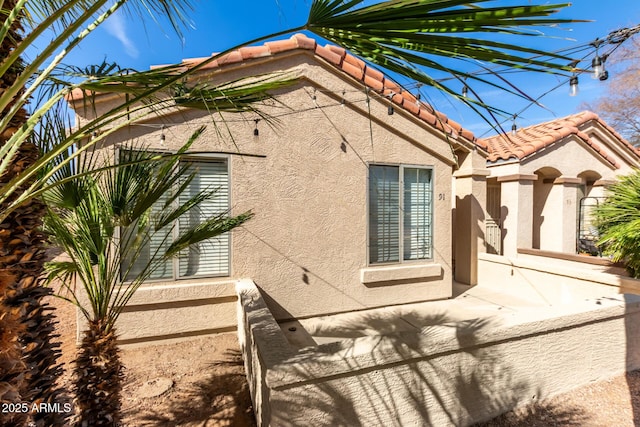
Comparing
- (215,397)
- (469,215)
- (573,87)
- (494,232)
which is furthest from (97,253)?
(573,87)

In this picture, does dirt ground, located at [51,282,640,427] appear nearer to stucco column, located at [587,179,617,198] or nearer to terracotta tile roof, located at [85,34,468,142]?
terracotta tile roof, located at [85,34,468,142]

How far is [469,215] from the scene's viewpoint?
8.81m

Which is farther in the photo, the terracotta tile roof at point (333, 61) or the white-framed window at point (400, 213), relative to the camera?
the white-framed window at point (400, 213)

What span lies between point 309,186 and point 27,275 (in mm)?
4853

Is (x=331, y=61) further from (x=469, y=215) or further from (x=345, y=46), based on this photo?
(x=469, y=215)

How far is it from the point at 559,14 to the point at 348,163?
5405 mm

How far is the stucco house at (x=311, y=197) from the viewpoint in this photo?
5.73 m

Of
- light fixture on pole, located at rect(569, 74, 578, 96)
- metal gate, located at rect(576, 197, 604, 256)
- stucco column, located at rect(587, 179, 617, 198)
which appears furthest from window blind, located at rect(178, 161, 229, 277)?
stucco column, located at rect(587, 179, 617, 198)

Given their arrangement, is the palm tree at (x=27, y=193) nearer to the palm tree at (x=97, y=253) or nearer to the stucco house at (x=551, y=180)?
the palm tree at (x=97, y=253)

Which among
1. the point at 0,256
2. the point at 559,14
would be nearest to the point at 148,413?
the point at 0,256

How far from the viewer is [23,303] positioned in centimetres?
223

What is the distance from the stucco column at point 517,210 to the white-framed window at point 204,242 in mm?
10569

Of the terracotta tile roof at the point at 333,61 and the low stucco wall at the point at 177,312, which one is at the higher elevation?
the terracotta tile roof at the point at 333,61

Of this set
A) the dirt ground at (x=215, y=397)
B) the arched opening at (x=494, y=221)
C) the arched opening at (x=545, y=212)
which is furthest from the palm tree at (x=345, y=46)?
the arched opening at (x=545, y=212)
